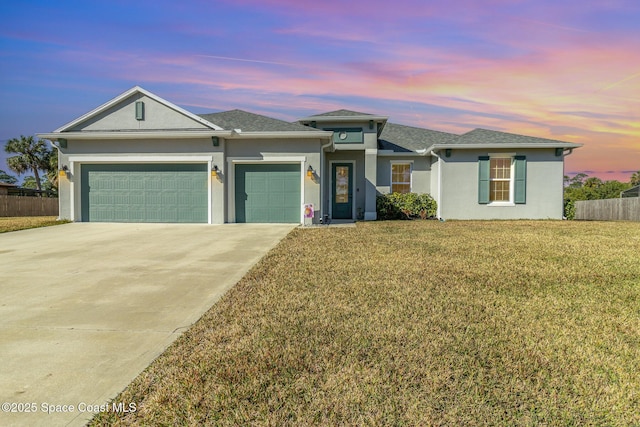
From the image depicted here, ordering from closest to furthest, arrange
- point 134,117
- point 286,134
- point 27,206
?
1. point 286,134
2. point 134,117
3. point 27,206

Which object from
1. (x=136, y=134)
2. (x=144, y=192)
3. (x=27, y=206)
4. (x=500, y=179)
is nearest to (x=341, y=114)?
(x=500, y=179)

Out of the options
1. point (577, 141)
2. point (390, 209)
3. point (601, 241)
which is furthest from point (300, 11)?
point (577, 141)

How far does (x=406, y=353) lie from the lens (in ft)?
9.03

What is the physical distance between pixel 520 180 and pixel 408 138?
565cm

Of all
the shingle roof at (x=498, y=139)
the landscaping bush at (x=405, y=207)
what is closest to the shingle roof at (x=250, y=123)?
the landscaping bush at (x=405, y=207)

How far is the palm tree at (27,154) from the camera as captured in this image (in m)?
33.0

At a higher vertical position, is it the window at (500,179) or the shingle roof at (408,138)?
the shingle roof at (408,138)

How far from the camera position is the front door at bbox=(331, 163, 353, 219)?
16.1 metres

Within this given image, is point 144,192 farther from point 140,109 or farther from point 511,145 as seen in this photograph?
point 511,145

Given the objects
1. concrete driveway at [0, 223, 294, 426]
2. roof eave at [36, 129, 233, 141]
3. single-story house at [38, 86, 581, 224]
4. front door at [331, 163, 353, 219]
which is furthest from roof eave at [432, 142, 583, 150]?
concrete driveway at [0, 223, 294, 426]

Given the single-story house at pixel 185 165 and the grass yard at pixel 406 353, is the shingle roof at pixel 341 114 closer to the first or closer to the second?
the single-story house at pixel 185 165

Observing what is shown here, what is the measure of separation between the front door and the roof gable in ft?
19.3

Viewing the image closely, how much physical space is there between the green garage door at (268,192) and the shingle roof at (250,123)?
1339mm

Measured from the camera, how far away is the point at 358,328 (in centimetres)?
325
